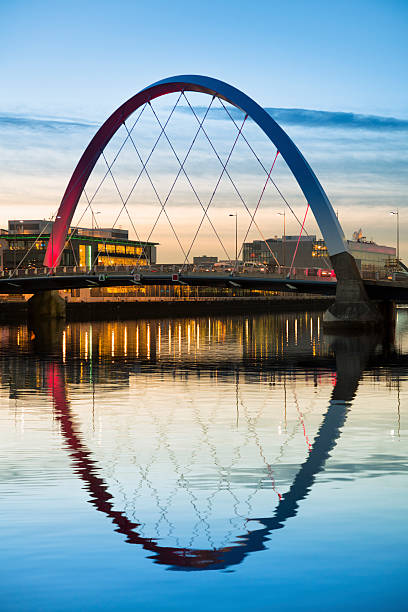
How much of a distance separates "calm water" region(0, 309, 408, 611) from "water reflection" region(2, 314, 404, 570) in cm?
6

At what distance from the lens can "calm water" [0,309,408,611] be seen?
890cm

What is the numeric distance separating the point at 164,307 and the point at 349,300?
6517 cm

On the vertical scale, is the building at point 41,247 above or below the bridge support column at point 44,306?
above

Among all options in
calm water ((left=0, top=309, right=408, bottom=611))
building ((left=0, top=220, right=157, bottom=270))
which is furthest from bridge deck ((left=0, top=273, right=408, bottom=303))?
building ((left=0, top=220, right=157, bottom=270))

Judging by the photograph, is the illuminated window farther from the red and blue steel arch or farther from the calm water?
the calm water

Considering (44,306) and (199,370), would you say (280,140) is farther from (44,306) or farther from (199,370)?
(44,306)

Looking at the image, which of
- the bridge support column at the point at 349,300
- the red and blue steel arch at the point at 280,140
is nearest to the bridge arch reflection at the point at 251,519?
the red and blue steel arch at the point at 280,140

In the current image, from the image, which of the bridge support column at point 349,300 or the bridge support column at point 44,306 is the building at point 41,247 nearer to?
the bridge support column at point 44,306

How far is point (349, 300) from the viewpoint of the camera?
2840 inches

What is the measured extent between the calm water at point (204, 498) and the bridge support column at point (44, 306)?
2860 inches

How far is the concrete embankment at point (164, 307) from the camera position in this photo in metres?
108

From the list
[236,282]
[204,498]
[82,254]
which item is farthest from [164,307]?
[204,498]

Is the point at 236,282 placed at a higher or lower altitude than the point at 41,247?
lower

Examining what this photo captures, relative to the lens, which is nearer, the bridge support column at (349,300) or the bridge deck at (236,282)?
the bridge support column at (349,300)
